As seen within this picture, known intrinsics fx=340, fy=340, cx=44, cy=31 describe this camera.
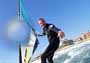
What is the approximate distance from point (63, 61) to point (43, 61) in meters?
7.18

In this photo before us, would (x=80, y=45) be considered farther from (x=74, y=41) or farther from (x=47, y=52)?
(x=47, y=52)

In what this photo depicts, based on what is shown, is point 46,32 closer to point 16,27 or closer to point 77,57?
point 16,27

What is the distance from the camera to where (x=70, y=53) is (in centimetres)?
1563

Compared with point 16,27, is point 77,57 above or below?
below

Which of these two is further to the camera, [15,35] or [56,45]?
[15,35]

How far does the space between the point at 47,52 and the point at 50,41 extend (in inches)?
10.8

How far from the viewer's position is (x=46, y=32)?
831cm

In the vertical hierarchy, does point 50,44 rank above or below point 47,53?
above

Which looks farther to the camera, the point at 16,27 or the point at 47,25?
the point at 16,27

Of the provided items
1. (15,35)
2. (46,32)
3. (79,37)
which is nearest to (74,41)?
(79,37)

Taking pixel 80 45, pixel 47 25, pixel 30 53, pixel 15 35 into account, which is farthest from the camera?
pixel 80 45

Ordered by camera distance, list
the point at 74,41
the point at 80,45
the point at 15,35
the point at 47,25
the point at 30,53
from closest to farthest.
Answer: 1. the point at 47,25
2. the point at 30,53
3. the point at 15,35
4. the point at 74,41
5. the point at 80,45

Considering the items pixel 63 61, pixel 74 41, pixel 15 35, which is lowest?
pixel 63 61

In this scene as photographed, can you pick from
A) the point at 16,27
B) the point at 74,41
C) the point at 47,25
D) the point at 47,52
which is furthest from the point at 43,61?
the point at 74,41
